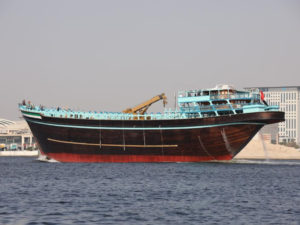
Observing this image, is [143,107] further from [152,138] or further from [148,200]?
[148,200]

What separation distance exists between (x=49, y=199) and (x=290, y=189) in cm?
2288

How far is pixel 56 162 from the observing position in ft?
305

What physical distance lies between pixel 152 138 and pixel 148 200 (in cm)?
4626

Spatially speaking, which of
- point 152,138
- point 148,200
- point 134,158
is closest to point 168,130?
point 152,138

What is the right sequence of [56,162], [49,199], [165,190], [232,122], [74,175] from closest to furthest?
[49,199] → [165,190] → [74,175] → [232,122] → [56,162]

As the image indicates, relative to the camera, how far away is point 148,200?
40.6 metres

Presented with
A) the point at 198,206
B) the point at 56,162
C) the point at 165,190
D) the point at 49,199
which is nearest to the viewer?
the point at 198,206

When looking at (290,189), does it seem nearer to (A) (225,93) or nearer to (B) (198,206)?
(B) (198,206)

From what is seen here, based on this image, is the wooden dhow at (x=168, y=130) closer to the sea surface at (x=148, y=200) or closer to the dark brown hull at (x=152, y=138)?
the dark brown hull at (x=152, y=138)

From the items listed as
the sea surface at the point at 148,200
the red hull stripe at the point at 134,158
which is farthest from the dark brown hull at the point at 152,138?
the sea surface at the point at 148,200

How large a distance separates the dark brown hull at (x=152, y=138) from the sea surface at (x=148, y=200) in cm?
2493

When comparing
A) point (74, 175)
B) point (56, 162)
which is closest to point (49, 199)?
point (74, 175)

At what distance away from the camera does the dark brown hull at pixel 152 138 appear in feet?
279

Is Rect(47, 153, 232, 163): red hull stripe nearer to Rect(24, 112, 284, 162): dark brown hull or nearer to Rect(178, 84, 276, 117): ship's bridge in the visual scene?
Rect(24, 112, 284, 162): dark brown hull
